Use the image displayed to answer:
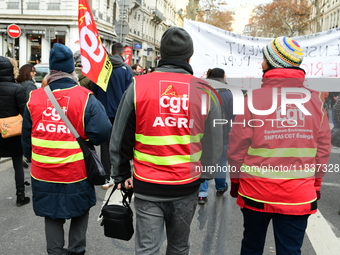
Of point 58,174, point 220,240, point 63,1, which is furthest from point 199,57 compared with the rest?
point 63,1

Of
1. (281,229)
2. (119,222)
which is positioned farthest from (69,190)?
(281,229)

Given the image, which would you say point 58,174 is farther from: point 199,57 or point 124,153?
point 199,57

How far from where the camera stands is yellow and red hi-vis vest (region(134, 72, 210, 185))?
7.88 feet

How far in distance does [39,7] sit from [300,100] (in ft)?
102

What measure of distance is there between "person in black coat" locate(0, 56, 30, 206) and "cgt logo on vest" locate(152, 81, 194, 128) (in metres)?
2.92

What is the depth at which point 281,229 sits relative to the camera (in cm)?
255

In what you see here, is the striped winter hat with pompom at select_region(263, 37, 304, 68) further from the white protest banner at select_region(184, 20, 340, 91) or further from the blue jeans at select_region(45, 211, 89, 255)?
the white protest banner at select_region(184, 20, 340, 91)

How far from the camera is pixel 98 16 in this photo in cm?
3203

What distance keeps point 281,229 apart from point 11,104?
366 cm

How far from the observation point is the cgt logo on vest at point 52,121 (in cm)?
296

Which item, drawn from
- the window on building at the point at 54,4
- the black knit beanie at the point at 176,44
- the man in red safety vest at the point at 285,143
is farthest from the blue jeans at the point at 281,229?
the window on building at the point at 54,4

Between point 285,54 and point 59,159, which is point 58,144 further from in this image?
point 285,54

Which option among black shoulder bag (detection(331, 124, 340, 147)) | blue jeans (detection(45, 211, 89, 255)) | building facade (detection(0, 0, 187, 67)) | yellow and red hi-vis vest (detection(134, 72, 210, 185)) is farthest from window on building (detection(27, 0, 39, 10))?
yellow and red hi-vis vest (detection(134, 72, 210, 185))

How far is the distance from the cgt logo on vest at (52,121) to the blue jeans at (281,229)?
1537 mm
